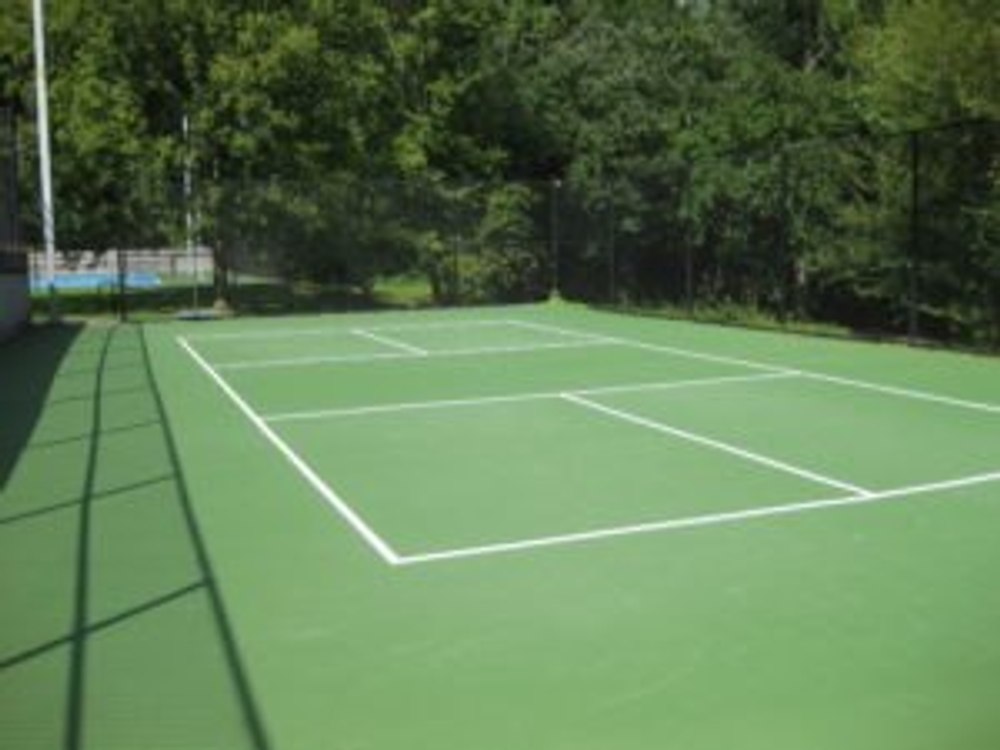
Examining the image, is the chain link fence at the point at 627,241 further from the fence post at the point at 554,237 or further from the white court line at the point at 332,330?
the white court line at the point at 332,330

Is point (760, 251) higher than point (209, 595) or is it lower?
higher

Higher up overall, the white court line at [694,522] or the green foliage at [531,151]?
the green foliage at [531,151]

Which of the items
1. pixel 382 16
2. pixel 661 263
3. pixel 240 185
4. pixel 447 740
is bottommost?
pixel 447 740

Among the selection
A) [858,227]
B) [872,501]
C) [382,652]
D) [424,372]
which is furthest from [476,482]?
[858,227]

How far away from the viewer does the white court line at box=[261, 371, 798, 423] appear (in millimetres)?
9634

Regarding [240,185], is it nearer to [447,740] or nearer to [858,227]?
[858,227]

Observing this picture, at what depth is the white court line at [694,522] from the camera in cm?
561

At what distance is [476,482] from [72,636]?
2.90 meters

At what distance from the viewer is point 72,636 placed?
460 cm

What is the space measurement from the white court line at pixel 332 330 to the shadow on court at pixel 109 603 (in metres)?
7.29

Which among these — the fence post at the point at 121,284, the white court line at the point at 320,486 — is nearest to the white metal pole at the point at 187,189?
the fence post at the point at 121,284

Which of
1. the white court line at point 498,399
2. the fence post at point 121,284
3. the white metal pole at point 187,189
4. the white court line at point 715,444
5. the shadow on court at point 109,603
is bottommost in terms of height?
the shadow on court at point 109,603

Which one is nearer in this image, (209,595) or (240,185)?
(209,595)

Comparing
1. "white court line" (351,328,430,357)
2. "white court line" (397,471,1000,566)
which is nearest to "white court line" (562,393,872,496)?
"white court line" (397,471,1000,566)
